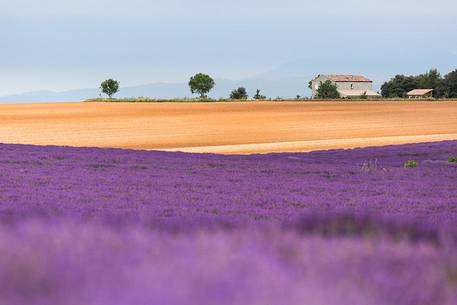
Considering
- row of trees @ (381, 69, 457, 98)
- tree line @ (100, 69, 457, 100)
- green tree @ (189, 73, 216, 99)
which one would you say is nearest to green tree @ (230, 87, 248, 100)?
tree line @ (100, 69, 457, 100)

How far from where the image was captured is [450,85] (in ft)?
506

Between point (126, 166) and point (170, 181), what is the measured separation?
3.36 meters

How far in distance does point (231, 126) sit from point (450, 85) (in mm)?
99285

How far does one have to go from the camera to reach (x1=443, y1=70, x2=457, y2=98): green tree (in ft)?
502

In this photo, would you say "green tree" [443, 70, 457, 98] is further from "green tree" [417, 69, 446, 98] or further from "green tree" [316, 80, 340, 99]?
"green tree" [316, 80, 340, 99]

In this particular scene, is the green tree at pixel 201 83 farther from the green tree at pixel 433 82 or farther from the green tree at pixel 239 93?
the green tree at pixel 433 82

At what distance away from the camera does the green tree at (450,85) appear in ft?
502

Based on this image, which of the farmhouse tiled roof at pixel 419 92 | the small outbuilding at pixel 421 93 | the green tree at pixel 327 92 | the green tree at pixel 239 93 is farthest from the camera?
the farmhouse tiled roof at pixel 419 92

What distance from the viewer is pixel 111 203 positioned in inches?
252

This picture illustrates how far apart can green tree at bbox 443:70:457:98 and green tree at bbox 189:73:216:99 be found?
55.5 meters

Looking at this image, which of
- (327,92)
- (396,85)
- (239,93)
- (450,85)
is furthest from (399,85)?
(239,93)

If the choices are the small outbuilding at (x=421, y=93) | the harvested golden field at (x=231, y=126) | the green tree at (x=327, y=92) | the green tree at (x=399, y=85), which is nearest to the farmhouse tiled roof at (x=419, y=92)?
the small outbuilding at (x=421, y=93)

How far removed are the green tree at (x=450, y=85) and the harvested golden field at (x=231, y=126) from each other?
57.5 m

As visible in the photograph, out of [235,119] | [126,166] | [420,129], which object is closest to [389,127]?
[420,129]
